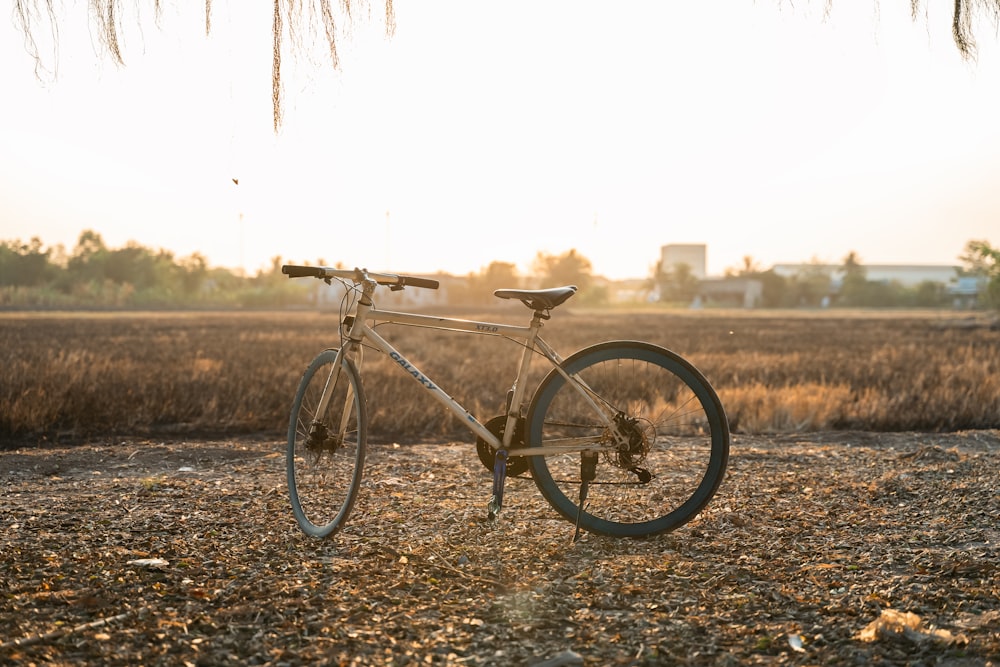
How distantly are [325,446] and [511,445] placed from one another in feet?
2.93

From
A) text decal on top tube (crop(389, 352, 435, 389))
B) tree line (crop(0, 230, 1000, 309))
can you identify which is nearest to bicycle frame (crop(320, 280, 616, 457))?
text decal on top tube (crop(389, 352, 435, 389))

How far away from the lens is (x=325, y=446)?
3891 millimetres

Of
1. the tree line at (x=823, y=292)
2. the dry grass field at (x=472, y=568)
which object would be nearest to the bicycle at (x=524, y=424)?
the dry grass field at (x=472, y=568)

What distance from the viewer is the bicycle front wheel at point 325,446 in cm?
380

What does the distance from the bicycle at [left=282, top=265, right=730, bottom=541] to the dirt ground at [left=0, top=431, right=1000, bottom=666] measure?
0.50ft

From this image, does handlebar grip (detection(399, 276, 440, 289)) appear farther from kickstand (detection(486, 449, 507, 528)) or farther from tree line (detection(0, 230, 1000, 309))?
tree line (detection(0, 230, 1000, 309))

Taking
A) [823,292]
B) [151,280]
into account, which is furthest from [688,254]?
[151,280]

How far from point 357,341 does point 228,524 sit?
1031 mm

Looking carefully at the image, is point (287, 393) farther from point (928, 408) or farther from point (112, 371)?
point (928, 408)

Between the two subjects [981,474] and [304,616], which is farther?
[981,474]

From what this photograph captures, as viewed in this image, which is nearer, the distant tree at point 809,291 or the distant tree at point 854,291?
the distant tree at point 854,291

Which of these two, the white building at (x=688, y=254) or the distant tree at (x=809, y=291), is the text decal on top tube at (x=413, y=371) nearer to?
the distant tree at (x=809, y=291)

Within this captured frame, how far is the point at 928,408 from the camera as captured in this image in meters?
8.52

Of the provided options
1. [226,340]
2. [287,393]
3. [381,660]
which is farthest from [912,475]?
[226,340]
